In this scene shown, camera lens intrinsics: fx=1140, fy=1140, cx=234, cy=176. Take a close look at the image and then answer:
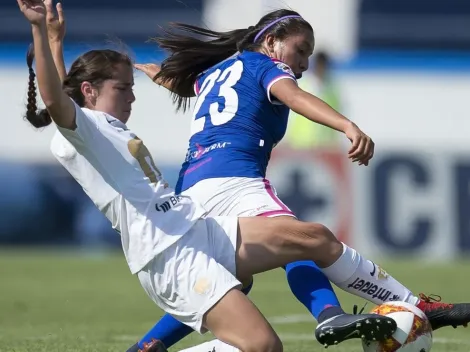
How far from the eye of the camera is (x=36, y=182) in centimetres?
1477

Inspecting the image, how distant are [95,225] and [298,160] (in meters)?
2.85

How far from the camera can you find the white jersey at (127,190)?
482 centimetres

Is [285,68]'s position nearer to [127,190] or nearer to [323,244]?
[323,244]

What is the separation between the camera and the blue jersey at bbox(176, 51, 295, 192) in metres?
5.36

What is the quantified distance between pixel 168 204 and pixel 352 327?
95 centimetres

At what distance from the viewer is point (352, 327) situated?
4.74 m

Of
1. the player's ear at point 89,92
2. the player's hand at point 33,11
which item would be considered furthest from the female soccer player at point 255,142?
the player's hand at point 33,11

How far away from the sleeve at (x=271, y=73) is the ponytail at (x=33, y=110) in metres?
0.99

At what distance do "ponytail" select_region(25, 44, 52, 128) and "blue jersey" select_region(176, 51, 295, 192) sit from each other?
78 cm

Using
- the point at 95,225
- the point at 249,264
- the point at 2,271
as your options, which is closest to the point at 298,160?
the point at 95,225

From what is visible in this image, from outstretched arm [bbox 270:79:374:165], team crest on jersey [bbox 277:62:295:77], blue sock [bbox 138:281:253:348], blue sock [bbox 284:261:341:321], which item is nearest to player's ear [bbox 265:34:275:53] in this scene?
team crest on jersey [bbox 277:62:295:77]

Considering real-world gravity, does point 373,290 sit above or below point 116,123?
below

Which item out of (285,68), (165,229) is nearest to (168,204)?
(165,229)

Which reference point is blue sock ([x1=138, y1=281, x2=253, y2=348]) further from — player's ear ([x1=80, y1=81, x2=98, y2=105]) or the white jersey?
player's ear ([x1=80, y1=81, x2=98, y2=105])
